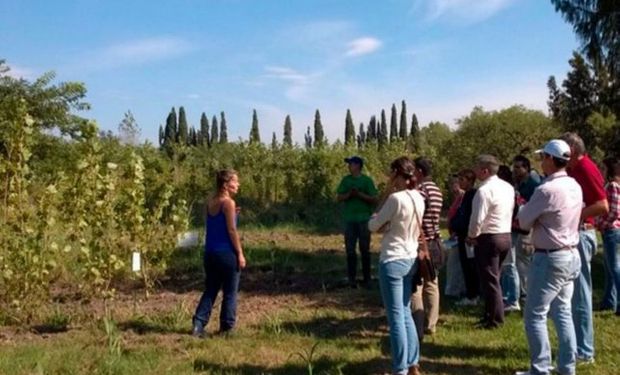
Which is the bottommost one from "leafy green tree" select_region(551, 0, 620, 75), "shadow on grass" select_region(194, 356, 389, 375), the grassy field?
"shadow on grass" select_region(194, 356, 389, 375)

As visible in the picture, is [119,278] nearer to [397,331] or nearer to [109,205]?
[109,205]

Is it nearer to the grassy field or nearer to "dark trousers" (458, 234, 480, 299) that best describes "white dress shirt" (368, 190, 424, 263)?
the grassy field

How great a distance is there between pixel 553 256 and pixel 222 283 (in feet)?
10.6

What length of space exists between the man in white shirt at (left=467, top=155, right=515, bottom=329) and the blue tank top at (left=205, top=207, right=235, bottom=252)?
2.36 meters

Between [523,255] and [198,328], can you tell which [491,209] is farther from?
[198,328]

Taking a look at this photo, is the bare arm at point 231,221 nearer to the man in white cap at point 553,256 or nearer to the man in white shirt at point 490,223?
the man in white shirt at point 490,223

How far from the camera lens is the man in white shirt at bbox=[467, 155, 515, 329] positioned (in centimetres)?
633

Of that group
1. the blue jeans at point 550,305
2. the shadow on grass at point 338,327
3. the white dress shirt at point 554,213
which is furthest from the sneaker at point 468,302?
the white dress shirt at point 554,213

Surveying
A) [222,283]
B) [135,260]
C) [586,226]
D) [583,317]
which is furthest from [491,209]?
[135,260]

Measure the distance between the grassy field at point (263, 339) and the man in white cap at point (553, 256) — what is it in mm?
606

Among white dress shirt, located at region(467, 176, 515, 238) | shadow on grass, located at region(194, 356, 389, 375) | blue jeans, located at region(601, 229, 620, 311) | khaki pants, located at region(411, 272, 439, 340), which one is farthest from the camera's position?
blue jeans, located at region(601, 229, 620, 311)

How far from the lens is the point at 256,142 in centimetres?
2622

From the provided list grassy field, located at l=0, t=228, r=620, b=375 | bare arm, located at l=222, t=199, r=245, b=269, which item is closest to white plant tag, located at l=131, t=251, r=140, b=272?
grassy field, located at l=0, t=228, r=620, b=375

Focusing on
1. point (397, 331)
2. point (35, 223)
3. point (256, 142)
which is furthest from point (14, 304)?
point (256, 142)
